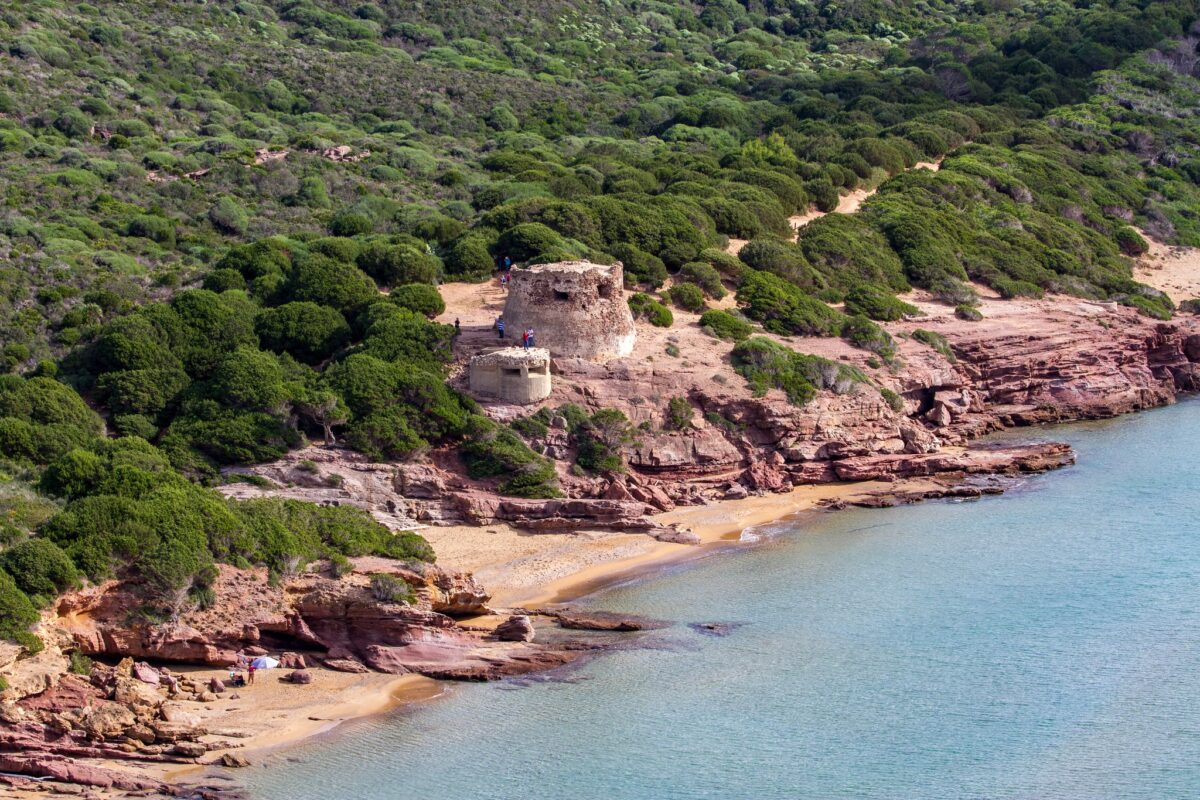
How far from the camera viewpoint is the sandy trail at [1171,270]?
217 feet

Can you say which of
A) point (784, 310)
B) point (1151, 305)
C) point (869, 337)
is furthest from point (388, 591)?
point (1151, 305)

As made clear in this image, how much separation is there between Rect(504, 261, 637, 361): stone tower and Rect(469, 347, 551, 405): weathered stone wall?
51.1 inches

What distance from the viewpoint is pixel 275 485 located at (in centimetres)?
3972

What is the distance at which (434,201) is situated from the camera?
67125 millimetres

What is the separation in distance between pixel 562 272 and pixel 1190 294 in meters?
31.3

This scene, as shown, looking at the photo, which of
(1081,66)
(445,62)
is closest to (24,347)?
(445,62)

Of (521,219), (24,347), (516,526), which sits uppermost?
(521,219)

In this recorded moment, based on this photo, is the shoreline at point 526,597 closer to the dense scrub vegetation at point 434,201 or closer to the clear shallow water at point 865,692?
the clear shallow water at point 865,692

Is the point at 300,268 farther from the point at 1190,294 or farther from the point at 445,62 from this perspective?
the point at 445,62

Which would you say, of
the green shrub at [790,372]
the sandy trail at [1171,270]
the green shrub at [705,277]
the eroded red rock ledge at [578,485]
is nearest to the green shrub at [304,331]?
the eroded red rock ledge at [578,485]

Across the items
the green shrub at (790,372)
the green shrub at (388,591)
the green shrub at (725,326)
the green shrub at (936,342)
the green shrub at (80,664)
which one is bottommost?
the green shrub at (80,664)

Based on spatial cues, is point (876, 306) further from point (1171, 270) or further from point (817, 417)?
point (1171, 270)

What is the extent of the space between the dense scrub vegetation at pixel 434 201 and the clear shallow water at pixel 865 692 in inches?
213

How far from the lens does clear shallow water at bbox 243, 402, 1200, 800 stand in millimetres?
27562
